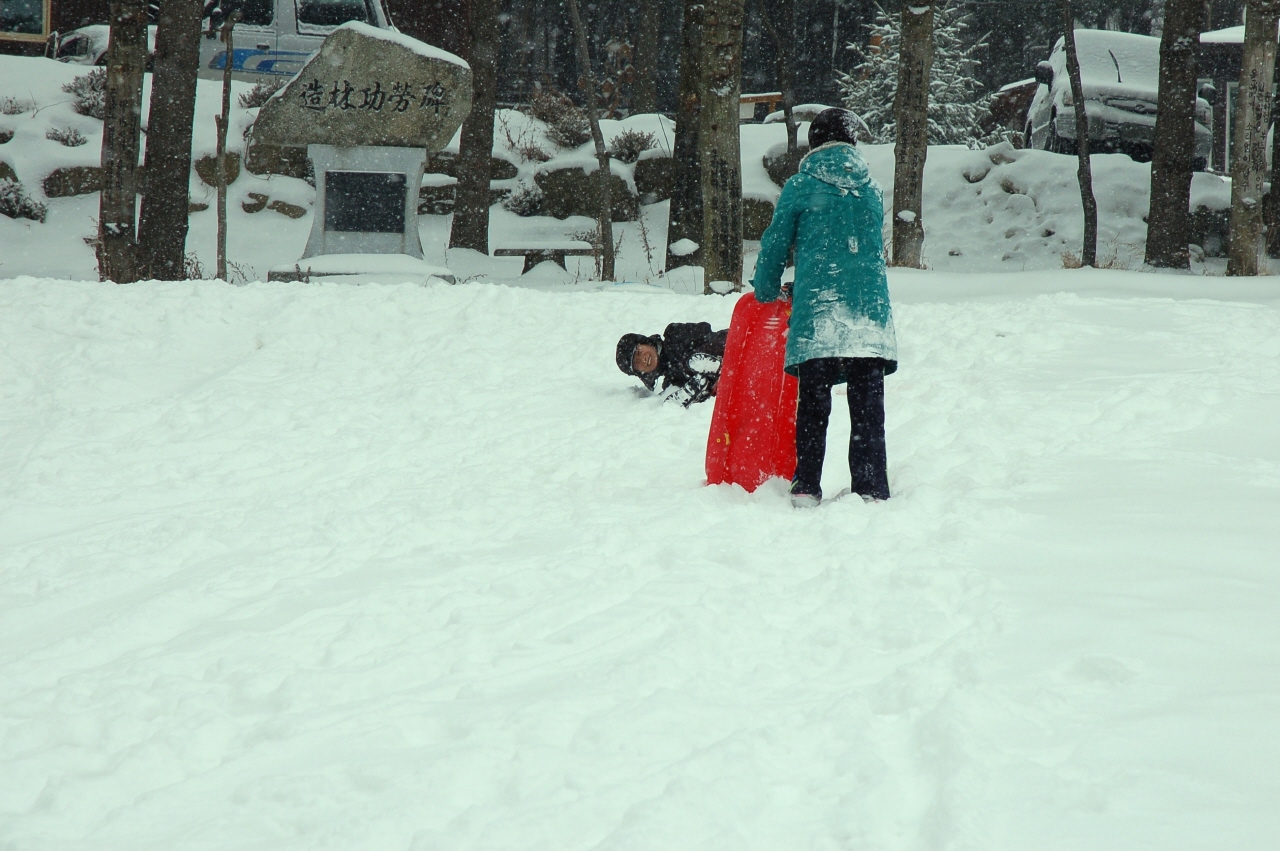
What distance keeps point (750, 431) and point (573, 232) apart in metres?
13.5

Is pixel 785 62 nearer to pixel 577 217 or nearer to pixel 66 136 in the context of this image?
pixel 577 217

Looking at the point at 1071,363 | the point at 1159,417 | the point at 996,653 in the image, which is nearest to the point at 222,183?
the point at 1071,363

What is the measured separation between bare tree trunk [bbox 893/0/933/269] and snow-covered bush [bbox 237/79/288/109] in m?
11.1

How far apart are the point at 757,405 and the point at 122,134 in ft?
27.6

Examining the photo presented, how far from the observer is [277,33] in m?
18.3

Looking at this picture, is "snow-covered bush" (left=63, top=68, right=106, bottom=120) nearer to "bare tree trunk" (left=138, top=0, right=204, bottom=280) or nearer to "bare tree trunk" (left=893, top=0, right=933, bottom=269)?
"bare tree trunk" (left=138, top=0, right=204, bottom=280)

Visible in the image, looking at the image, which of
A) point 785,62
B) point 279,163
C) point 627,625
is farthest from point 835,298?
point 279,163

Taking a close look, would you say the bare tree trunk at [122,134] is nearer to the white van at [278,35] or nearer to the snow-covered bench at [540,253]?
the snow-covered bench at [540,253]

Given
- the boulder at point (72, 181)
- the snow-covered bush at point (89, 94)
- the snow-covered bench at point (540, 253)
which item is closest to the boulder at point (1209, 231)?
the snow-covered bench at point (540, 253)

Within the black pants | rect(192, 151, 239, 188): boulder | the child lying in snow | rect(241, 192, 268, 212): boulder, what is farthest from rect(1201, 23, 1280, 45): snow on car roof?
the black pants

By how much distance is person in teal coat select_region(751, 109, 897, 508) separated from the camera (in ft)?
13.9

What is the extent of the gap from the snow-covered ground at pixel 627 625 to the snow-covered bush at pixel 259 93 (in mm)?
12815

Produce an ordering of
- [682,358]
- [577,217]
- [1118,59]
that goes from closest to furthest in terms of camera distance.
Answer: [682,358]
[1118,59]
[577,217]

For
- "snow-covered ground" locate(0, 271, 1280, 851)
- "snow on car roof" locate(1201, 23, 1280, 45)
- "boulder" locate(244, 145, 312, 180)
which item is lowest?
"snow-covered ground" locate(0, 271, 1280, 851)
